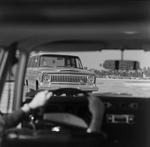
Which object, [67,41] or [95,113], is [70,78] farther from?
[67,41]

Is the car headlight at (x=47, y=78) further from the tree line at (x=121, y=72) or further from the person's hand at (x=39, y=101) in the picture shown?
the person's hand at (x=39, y=101)

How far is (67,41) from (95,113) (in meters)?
0.39

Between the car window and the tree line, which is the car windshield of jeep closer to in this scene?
the tree line

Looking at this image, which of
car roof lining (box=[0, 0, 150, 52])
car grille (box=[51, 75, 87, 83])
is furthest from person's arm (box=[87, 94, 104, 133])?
car grille (box=[51, 75, 87, 83])

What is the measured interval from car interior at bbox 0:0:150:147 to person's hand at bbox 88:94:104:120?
35 millimetres

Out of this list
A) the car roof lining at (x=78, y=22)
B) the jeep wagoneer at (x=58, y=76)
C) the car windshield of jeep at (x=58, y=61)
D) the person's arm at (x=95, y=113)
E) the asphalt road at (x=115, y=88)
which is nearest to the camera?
the car roof lining at (x=78, y=22)

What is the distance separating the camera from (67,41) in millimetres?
1445

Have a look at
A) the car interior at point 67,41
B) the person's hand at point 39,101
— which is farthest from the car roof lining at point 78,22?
the person's hand at point 39,101

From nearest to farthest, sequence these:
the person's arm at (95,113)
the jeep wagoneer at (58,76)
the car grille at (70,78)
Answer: the person's arm at (95,113), the jeep wagoneer at (58,76), the car grille at (70,78)

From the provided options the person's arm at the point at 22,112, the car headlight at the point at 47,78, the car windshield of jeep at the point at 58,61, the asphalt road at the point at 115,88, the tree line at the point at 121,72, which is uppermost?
the car windshield of jeep at the point at 58,61

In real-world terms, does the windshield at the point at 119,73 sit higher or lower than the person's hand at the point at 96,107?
higher

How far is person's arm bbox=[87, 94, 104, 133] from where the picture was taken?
1.51 metres

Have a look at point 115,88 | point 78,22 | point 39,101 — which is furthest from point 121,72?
point 78,22

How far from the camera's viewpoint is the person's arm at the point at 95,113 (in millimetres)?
1509
